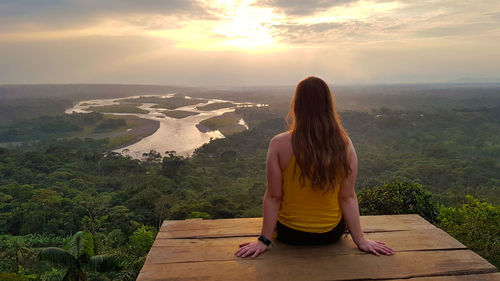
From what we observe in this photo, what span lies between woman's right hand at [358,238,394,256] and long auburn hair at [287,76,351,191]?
1.37 feet

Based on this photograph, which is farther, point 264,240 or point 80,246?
point 80,246

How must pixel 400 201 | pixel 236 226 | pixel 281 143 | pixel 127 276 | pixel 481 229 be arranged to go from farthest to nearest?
pixel 127 276, pixel 400 201, pixel 481 229, pixel 236 226, pixel 281 143

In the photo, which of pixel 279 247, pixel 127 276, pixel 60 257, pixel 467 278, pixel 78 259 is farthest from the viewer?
pixel 127 276

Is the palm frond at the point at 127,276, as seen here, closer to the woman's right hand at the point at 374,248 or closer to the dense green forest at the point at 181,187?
the dense green forest at the point at 181,187

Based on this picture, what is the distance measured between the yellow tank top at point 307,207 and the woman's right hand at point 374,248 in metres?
0.17

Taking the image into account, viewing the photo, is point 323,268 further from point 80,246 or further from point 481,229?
point 481,229

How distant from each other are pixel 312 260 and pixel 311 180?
0.39 metres

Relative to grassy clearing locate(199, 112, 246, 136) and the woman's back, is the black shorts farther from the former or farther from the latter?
grassy clearing locate(199, 112, 246, 136)

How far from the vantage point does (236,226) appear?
83.7 inches

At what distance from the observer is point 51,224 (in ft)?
56.9

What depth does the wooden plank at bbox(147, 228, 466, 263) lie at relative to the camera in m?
1.72

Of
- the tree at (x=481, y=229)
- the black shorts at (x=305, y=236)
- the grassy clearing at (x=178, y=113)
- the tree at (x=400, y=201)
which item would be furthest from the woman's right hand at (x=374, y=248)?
the grassy clearing at (x=178, y=113)

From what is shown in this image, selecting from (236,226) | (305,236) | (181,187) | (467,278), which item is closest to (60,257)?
(236,226)

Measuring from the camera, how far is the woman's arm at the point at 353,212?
175 cm
